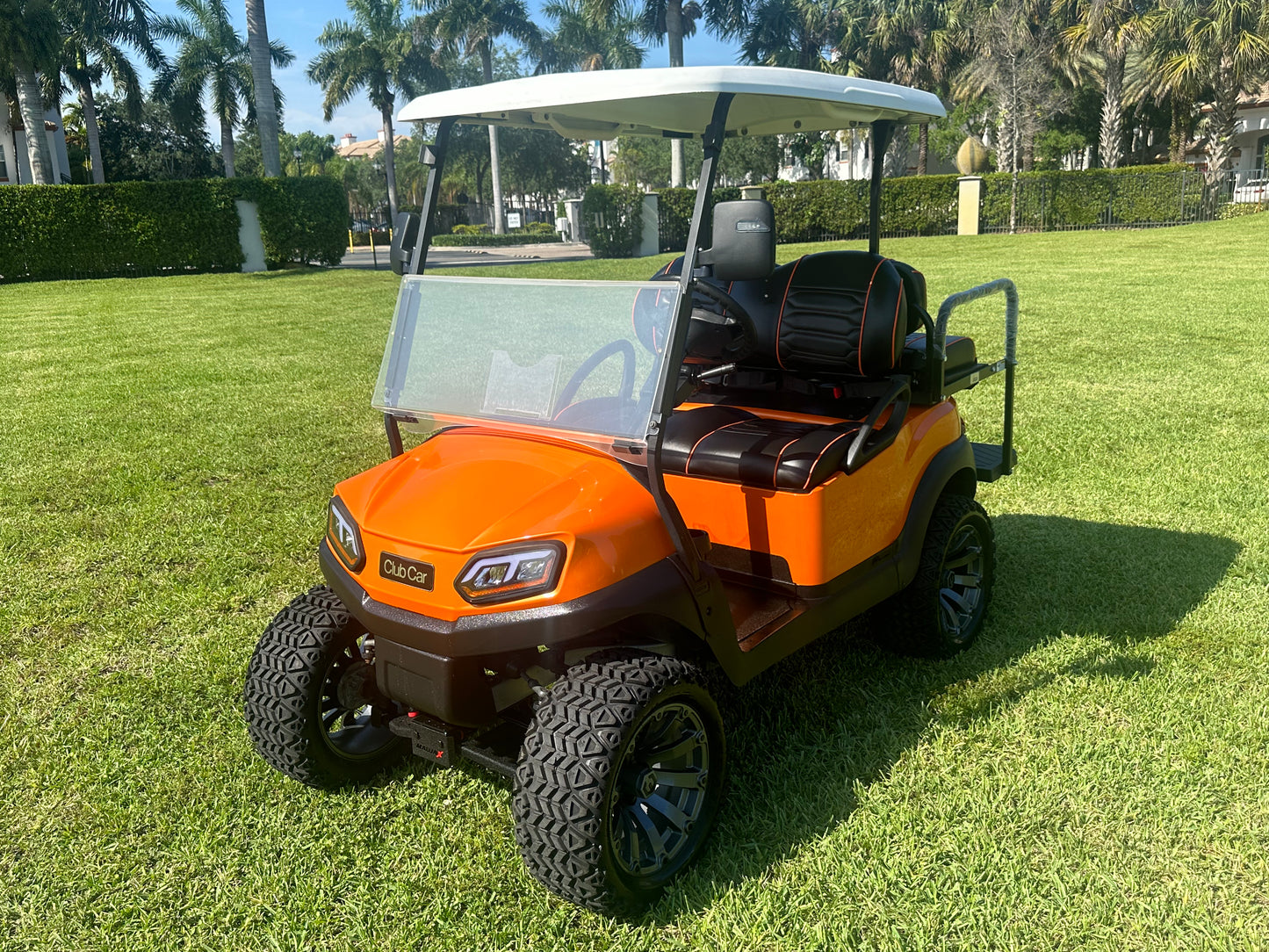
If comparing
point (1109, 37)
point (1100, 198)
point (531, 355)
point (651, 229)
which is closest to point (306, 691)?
point (531, 355)

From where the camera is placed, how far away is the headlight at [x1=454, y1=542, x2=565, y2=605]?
2127mm

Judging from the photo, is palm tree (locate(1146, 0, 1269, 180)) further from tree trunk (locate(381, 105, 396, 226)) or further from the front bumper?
tree trunk (locate(381, 105, 396, 226))

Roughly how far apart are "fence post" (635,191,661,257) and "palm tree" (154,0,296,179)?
25.6 m

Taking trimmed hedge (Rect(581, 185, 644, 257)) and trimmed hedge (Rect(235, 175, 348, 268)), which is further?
trimmed hedge (Rect(581, 185, 644, 257))

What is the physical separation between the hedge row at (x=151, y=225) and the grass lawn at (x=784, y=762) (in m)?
17.4

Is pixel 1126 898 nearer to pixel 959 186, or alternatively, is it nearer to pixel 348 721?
pixel 348 721

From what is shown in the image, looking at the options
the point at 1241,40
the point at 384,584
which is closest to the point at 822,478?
the point at 384,584

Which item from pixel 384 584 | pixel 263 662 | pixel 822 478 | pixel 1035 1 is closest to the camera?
pixel 384 584

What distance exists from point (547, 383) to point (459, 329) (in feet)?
1.05

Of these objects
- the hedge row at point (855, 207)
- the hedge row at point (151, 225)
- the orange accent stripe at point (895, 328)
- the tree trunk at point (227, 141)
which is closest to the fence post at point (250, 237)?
the hedge row at point (151, 225)

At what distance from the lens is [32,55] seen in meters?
22.7

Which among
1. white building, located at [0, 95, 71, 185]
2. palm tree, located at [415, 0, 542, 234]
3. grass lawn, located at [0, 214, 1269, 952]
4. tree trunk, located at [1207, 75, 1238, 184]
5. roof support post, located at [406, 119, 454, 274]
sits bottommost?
grass lawn, located at [0, 214, 1269, 952]

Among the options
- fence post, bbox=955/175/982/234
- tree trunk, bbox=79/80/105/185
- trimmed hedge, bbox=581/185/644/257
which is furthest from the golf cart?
tree trunk, bbox=79/80/105/185

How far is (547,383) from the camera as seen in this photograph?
2.57m
